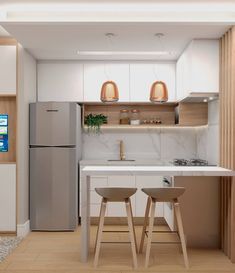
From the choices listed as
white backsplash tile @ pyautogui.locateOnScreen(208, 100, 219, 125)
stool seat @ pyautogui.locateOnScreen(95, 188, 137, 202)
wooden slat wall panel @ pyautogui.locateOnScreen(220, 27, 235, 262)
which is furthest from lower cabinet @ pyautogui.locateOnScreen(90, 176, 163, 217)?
stool seat @ pyautogui.locateOnScreen(95, 188, 137, 202)

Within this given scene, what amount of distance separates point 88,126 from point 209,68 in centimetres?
231

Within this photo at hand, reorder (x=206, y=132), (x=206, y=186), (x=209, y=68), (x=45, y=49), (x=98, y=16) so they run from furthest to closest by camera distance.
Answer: (x=206, y=132) < (x=45, y=49) < (x=209, y=68) < (x=206, y=186) < (x=98, y=16)

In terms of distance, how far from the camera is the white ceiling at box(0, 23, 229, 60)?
15.9ft

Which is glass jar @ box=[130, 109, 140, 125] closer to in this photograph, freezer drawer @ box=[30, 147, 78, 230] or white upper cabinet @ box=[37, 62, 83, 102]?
white upper cabinet @ box=[37, 62, 83, 102]

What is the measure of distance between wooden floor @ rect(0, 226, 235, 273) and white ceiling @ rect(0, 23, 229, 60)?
101 inches

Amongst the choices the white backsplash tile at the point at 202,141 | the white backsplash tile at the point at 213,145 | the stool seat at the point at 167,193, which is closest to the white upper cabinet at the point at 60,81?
the white backsplash tile at the point at 202,141

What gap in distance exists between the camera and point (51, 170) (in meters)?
6.05

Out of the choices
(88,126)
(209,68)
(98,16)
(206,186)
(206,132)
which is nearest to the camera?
(98,16)

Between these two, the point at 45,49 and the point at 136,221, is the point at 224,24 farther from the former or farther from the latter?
the point at 136,221

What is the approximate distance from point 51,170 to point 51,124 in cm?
65

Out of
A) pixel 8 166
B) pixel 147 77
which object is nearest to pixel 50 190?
pixel 8 166

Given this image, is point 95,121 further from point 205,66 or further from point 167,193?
point 167,193

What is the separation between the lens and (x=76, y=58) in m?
6.64

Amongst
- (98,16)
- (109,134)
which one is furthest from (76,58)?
(98,16)
